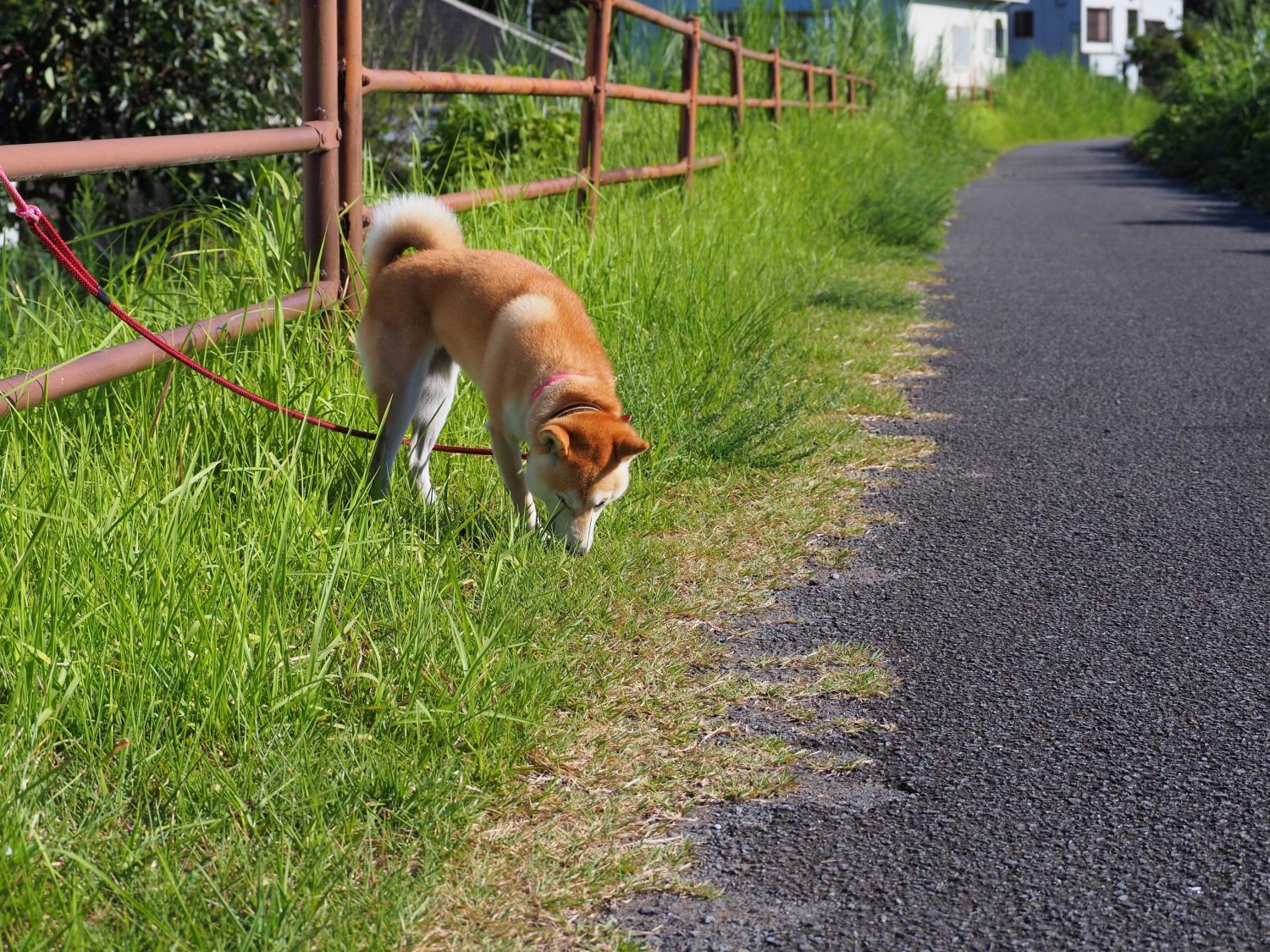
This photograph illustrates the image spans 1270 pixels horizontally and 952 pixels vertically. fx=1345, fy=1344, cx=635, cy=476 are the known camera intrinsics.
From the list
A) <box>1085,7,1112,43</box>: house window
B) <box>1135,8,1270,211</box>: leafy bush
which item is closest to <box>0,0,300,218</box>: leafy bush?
<box>1135,8,1270,211</box>: leafy bush

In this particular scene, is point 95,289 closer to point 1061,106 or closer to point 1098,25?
point 1061,106

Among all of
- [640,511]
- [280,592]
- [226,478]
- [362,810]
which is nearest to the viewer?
[362,810]

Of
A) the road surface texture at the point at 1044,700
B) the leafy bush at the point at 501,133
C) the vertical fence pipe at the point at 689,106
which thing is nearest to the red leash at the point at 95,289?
the road surface texture at the point at 1044,700

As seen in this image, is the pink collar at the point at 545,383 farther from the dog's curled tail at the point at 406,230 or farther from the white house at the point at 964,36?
the white house at the point at 964,36

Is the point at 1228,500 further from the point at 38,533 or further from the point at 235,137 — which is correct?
the point at 38,533

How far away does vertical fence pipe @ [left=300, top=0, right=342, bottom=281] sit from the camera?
4.09 metres

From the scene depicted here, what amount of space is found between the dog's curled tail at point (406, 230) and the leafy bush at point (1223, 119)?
39.5ft

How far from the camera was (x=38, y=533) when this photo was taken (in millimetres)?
2473

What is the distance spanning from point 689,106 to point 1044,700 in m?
6.45

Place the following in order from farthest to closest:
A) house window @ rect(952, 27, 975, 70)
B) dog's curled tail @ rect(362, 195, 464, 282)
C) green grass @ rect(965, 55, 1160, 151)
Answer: house window @ rect(952, 27, 975, 70) < green grass @ rect(965, 55, 1160, 151) < dog's curled tail @ rect(362, 195, 464, 282)

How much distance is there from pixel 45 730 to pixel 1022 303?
704 centimetres

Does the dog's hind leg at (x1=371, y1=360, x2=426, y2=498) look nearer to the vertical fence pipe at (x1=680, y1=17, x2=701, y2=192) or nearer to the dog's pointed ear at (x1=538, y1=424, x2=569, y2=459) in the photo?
the dog's pointed ear at (x1=538, y1=424, x2=569, y2=459)

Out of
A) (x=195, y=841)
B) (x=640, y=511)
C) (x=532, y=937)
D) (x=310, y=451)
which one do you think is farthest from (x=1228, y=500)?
(x=195, y=841)

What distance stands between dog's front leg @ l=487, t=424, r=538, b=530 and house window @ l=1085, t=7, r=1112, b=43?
58223mm
